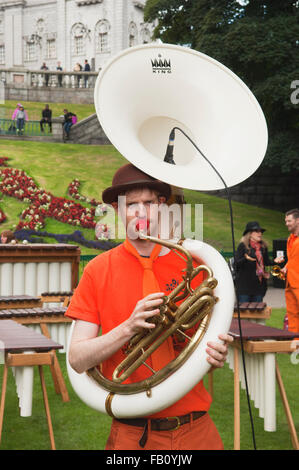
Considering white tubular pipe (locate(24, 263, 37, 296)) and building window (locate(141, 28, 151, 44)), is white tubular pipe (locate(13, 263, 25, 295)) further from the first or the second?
building window (locate(141, 28, 151, 44))

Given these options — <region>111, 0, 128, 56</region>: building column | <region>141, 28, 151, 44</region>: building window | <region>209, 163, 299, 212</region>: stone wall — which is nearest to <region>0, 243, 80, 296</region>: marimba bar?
<region>209, 163, 299, 212</region>: stone wall

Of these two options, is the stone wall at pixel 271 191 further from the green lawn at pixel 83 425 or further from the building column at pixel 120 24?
the building column at pixel 120 24

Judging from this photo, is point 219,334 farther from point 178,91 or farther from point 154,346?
point 178,91

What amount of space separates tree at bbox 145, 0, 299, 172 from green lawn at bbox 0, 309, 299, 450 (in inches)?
615

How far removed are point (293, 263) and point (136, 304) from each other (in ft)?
18.4

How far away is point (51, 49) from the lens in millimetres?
56375

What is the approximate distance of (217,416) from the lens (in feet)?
19.1

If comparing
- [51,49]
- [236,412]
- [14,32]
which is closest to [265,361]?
[236,412]

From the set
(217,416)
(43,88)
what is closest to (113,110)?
(217,416)

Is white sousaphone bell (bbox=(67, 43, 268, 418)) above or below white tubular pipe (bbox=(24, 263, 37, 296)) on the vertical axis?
above

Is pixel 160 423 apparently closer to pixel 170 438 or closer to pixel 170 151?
pixel 170 438

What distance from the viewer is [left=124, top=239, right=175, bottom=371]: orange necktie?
2404 mm

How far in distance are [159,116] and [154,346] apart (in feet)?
3.33

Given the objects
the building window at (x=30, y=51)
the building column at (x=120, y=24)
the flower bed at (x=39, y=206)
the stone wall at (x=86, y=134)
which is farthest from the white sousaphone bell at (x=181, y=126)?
the building window at (x=30, y=51)
